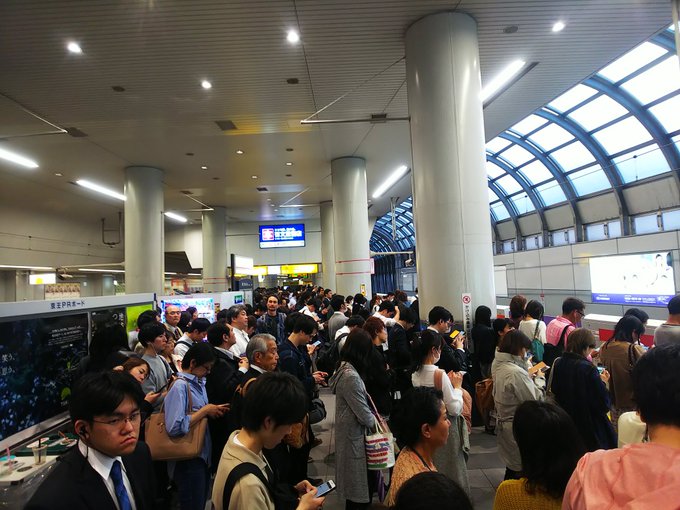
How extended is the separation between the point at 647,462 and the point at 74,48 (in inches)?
319

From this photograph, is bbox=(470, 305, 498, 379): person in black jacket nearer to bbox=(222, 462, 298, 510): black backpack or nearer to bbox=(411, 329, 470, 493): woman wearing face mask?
bbox=(411, 329, 470, 493): woman wearing face mask

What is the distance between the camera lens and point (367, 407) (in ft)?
9.73

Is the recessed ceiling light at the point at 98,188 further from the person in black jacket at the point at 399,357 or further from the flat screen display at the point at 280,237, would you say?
the person in black jacket at the point at 399,357

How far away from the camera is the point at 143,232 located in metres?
12.3

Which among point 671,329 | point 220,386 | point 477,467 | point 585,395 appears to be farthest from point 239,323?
point 671,329

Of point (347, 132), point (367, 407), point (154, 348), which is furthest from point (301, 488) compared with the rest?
point (347, 132)

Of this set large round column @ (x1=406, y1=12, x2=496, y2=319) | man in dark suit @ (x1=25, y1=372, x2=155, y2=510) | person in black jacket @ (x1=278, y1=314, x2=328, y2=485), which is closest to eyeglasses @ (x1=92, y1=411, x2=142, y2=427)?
man in dark suit @ (x1=25, y1=372, x2=155, y2=510)

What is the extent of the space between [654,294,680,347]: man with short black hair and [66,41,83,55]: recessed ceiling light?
842 centimetres

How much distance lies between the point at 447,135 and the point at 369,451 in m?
4.50

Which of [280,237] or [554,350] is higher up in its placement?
[280,237]

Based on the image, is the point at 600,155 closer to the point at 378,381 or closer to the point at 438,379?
the point at 378,381

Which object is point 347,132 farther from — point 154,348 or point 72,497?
point 72,497

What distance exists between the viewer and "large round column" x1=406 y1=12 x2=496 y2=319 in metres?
5.77

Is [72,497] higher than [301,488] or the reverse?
higher
